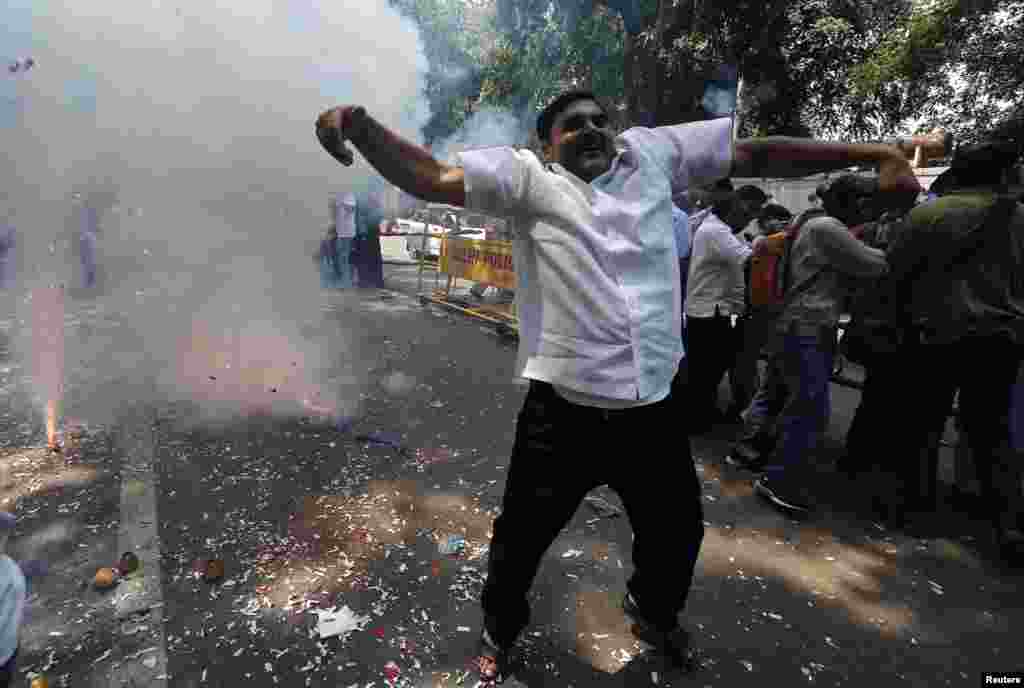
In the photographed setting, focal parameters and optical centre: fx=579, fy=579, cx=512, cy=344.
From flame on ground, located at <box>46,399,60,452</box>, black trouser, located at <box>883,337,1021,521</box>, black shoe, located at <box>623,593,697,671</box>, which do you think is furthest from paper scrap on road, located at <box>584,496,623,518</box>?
flame on ground, located at <box>46,399,60,452</box>

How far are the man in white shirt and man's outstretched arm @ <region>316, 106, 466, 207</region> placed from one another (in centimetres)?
299

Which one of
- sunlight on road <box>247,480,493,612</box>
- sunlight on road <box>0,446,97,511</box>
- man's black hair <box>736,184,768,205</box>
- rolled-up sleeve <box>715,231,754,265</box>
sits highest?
man's black hair <box>736,184,768,205</box>

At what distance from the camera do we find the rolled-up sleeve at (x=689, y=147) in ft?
5.98

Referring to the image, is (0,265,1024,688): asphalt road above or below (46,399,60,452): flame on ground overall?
below

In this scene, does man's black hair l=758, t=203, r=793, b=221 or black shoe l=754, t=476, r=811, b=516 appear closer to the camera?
black shoe l=754, t=476, r=811, b=516

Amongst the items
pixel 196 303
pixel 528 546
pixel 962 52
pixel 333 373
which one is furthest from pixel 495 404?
pixel 962 52

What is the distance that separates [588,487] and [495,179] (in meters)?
1.03

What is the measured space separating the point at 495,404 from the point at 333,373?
1.66 metres

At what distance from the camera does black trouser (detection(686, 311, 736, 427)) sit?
4.31 metres

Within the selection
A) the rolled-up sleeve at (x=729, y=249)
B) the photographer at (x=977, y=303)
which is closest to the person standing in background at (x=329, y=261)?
the rolled-up sleeve at (x=729, y=249)

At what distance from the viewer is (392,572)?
264cm

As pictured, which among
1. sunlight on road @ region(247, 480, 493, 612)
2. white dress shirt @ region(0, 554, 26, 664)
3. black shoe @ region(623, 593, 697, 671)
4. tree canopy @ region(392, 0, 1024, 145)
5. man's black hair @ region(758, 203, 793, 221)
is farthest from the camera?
tree canopy @ region(392, 0, 1024, 145)

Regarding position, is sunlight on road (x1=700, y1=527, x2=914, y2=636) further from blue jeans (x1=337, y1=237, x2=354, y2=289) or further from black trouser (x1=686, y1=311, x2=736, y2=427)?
blue jeans (x1=337, y1=237, x2=354, y2=289)

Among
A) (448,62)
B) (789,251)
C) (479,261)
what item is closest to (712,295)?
(789,251)
